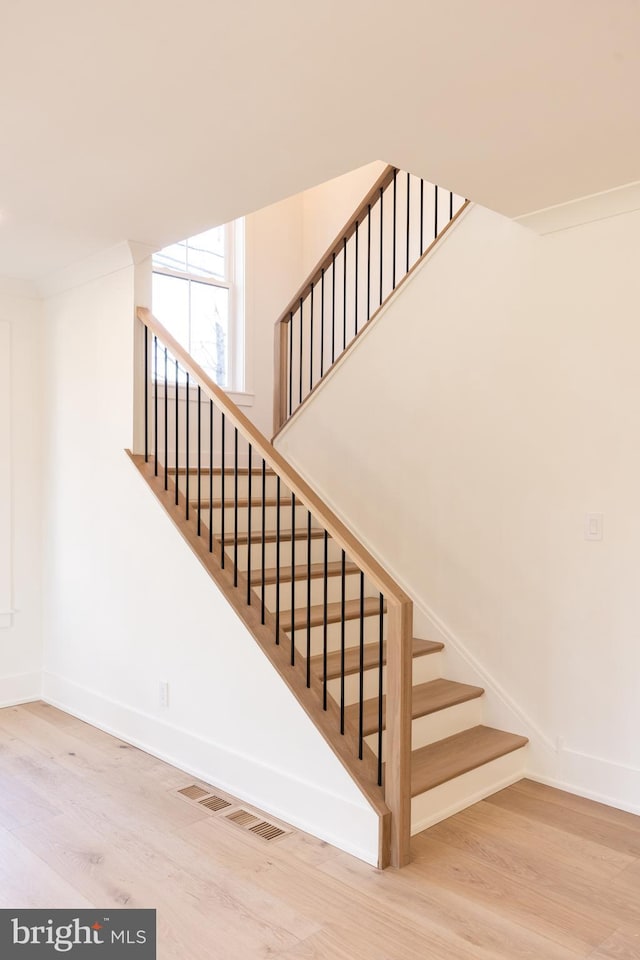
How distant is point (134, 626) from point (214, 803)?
1049 mm

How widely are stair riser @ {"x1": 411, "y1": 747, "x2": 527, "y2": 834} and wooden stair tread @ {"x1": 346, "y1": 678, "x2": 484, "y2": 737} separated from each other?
0.99ft

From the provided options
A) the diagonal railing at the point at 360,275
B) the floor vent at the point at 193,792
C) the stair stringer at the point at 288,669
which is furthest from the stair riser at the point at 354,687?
the diagonal railing at the point at 360,275

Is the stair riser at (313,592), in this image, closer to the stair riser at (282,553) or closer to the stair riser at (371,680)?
the stair riser at (282,553)

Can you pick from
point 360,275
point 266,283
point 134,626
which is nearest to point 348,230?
point 360,275

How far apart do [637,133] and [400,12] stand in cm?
104

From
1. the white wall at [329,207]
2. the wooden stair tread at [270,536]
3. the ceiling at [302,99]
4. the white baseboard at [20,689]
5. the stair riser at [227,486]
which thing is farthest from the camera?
the white wall at [329,207]

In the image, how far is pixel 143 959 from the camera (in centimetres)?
202

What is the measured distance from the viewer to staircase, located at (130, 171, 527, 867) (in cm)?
254

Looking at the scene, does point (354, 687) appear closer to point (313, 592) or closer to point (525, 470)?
point (313, 592)

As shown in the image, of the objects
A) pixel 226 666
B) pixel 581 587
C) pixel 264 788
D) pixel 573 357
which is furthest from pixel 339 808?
pixel 573 357

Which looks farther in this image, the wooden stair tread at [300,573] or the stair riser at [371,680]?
the wooden stair tread at [300,573]

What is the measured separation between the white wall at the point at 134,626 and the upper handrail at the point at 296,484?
41 cm

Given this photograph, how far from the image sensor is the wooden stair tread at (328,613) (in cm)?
327

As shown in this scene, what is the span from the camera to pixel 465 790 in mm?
3008
